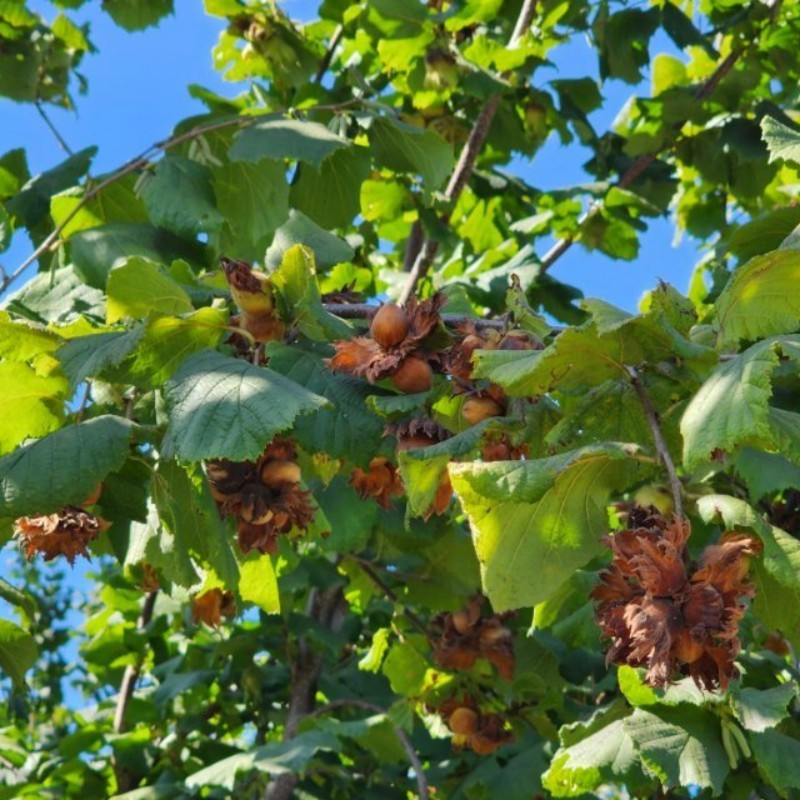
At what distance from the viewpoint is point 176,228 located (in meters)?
3.31

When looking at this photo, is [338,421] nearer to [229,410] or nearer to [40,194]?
[229,410]

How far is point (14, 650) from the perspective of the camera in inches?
109

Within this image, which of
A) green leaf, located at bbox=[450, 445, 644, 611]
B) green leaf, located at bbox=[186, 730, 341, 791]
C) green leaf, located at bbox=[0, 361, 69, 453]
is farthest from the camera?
green leaf, located at bbox=[186, 730, 341, 791]

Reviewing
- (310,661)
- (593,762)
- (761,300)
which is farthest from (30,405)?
(310,661)

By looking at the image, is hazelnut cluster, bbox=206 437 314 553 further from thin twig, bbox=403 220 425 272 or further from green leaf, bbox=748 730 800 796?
thin twig, bbox=403 220 425 272

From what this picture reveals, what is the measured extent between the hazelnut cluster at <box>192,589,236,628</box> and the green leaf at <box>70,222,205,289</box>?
864 mm

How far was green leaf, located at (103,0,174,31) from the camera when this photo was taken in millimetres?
5695

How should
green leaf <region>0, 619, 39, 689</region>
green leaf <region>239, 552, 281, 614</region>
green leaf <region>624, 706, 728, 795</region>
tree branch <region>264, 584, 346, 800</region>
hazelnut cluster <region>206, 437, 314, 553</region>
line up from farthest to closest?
tree branch <region>264, 584, 346, 800</region>
green leaf <region>624, 706, 728, 795</region>
green leaf <region>239, 552, 281, 614</region>
green leaf <region>0, 619, 39, 689</region>
hazelnut cluster <region>206, 437, 314, 553</region>

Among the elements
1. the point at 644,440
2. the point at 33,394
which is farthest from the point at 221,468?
the point at 644,440

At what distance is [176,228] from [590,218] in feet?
7.31

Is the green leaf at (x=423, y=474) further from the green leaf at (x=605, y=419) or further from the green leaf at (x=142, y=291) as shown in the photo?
the green leaf at (x=142, y=291)

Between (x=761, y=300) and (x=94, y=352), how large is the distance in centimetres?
109

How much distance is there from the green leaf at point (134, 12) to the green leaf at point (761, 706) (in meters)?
3.87

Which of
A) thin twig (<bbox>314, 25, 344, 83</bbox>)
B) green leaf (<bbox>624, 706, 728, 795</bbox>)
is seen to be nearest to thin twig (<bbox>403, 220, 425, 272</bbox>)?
thin twig (<bbox>314, 25, 344, 83</bbox>)
